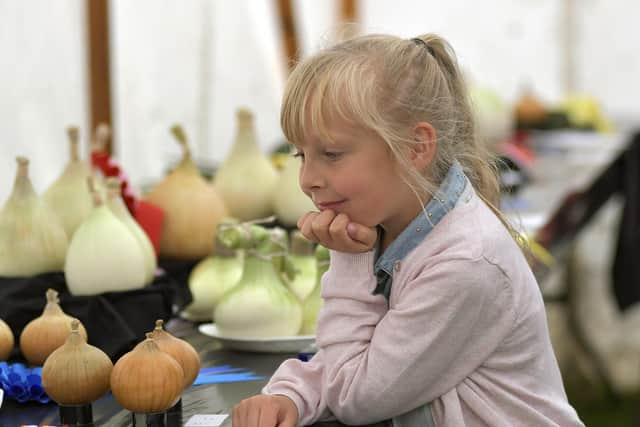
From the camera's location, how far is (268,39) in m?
3.02

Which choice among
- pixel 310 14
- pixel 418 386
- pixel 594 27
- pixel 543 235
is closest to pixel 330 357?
pixel 418 386

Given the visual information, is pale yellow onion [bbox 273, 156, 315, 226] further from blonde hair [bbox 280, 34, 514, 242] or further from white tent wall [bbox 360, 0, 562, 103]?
white tent wall [bbox 360, 0, 562, 103]

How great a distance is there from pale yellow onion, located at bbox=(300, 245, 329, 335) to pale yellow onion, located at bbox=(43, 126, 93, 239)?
31 centimetres

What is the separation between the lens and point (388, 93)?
2.71 feet

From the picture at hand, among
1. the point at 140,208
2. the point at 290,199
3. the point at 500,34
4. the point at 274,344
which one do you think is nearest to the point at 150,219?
the point at 140,208

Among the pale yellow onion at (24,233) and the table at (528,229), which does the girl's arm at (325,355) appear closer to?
the table at (528,229)

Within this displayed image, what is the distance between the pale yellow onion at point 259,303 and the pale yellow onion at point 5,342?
229 mm

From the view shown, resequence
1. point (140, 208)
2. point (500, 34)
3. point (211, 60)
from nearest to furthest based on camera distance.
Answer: point (140, 208)
point (211, 60)
point (500, 34)

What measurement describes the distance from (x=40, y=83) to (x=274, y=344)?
96 centimetres

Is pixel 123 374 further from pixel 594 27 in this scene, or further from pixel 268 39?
pixel 594 27

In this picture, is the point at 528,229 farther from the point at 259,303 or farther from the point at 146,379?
the point at 146,379

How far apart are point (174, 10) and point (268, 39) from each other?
635 millimetres

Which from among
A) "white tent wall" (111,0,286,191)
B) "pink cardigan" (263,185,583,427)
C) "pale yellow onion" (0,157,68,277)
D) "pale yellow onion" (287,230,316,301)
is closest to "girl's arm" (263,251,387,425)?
"pink cardigan" (263,185,583,427)

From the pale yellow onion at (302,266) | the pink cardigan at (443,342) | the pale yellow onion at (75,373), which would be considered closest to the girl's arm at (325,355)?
the pink cardigan at (443,342)
